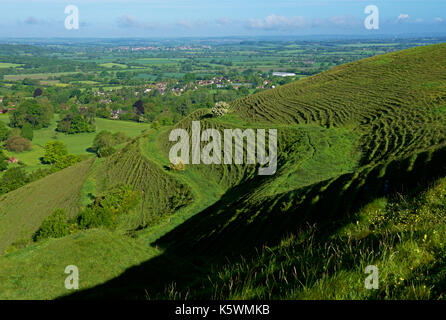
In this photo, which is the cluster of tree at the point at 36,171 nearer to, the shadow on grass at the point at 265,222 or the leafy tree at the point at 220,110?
the leafy tree at the point at 220,110

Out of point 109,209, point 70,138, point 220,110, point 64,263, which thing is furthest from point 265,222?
point 70,138

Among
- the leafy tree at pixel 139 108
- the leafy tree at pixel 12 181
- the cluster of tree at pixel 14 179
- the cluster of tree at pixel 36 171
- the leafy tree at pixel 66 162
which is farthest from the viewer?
the leafy tree at pixel 139 108

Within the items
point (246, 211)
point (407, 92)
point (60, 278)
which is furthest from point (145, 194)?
point (407, 92)

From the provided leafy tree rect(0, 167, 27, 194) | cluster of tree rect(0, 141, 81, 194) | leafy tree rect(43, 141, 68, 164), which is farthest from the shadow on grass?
leafy tree rect(43, 141, 68, 164)

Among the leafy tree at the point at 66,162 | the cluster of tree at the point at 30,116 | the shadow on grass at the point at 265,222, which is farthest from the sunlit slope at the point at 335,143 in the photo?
the cluster of tree at the point at 30,116

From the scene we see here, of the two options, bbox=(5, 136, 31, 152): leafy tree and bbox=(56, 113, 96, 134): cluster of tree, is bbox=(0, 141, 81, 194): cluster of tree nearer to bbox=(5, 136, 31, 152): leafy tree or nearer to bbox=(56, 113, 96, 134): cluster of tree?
bbox=(5, 136, 31, 152): leafy tree

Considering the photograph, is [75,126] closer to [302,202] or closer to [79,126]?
[79,126]
